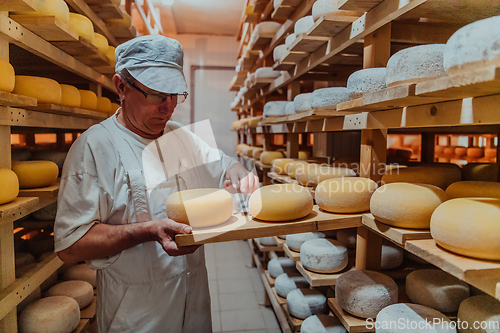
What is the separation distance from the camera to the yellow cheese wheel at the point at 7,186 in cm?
129

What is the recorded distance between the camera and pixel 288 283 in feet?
7.68

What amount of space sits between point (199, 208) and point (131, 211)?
0.37m

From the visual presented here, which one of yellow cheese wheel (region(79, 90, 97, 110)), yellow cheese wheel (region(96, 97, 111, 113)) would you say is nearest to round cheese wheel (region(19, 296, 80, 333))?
yellow cheese wheel (region(79, 90, 97, 110))

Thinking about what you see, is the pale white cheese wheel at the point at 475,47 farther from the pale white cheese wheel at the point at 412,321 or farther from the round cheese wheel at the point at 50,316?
the round cheese wheel at the point at 50,316

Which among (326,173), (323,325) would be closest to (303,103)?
(326,173)

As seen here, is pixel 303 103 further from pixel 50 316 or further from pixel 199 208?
pixel 50 316

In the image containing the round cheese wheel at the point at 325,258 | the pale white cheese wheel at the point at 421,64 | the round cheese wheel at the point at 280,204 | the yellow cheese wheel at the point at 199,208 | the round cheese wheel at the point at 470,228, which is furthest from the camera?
the round cheese wheel at the point at 325,258

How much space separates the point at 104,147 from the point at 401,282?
5.15 ft

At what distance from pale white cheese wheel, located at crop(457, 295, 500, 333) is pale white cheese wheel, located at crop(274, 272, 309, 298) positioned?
1.29 meters

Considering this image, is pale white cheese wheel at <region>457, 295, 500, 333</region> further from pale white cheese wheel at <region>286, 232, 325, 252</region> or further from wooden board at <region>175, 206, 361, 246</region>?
pale white cheese wheel at <region>286, 232, 325, 252</region>

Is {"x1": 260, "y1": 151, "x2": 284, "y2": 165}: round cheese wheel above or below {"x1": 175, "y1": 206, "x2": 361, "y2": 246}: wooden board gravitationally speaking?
above

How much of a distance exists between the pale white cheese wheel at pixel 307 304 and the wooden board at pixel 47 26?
6.54 ft

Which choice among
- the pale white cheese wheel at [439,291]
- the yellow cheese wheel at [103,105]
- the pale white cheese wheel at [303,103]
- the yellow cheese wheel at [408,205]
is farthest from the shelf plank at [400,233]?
the yellow cheese wheel at [103,105]

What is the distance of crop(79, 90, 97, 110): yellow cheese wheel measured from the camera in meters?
2.19
